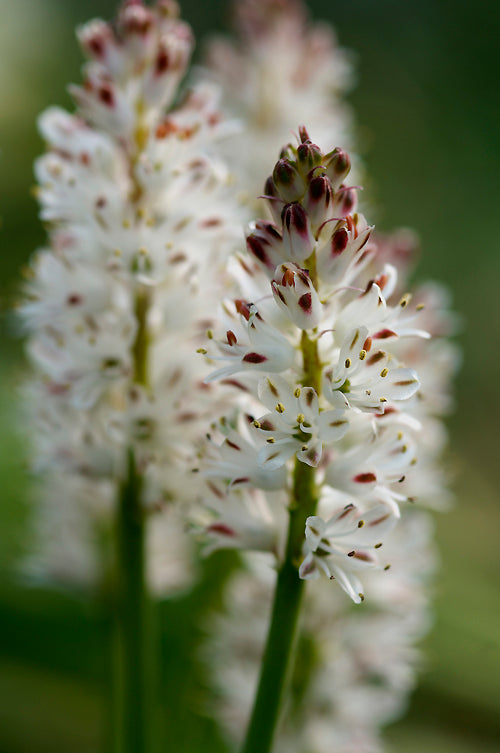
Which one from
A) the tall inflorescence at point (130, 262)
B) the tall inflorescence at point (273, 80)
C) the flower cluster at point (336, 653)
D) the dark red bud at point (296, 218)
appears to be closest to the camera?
the dark red bud at point (296, 218)

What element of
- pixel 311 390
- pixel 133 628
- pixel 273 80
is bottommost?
pixel 133 628

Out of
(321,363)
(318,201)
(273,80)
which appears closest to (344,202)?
(318,201)

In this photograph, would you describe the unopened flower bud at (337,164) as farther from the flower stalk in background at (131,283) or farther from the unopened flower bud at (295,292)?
the flower stalk in background at (131,283)

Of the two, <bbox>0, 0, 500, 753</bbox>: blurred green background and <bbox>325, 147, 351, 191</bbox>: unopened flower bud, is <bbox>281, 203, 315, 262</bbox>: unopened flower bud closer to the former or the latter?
<bbox>325, 147, 351, 191</bbox>: unopened flower bud

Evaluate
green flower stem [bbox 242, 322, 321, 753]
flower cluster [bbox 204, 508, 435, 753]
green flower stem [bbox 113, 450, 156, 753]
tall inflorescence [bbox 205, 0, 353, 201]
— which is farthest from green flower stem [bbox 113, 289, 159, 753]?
tall inflorescence [bbox 205, 0, 353, 201]

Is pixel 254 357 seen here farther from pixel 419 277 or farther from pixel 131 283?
pixel 419 277

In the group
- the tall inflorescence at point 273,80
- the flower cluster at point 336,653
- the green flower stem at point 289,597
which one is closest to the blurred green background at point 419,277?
the flower cluster at point 336,653

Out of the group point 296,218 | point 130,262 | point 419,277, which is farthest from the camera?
point 419,277
